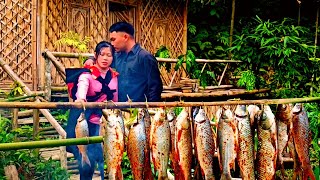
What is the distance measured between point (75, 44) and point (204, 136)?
7.01 m

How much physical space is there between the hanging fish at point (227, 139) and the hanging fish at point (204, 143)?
8 cm

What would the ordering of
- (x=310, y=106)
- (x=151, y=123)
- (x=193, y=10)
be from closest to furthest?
(x=151, y=123) < (x=310, y=106) < (x=193, y=10)

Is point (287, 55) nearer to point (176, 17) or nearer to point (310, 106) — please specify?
point (310, 106)

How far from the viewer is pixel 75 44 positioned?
9.46 m

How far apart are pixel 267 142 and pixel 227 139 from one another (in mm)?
295

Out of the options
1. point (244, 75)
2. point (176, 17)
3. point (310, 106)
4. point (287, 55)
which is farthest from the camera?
point (176, 17)

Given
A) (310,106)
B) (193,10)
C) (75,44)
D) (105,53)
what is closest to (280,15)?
(193,10)

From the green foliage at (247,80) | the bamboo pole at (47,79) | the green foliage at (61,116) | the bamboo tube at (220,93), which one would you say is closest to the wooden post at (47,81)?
the bamboo pole at (47,79)

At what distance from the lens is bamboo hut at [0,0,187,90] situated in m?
9.48

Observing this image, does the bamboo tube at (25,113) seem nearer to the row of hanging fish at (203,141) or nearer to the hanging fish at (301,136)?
the row of hanging fish at (203,141)

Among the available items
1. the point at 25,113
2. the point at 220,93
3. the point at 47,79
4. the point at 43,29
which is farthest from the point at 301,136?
the point at 220,93

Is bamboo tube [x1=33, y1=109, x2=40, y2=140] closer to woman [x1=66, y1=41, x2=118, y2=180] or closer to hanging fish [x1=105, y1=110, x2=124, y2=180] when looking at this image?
woman [x1=66, y1=41, x2=118, y2=180]

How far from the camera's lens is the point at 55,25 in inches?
395

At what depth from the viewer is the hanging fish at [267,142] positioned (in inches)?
118
